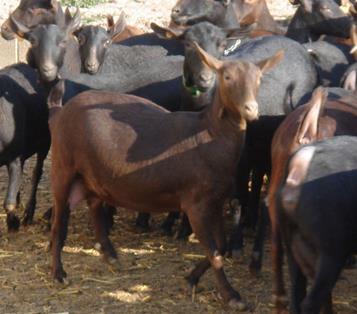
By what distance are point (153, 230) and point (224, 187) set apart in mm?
2129

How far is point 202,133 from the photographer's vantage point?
23.7 ft

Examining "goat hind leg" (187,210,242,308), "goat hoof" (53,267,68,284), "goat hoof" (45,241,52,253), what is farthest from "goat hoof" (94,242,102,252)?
"goat hind leg" (187,210,242,308)

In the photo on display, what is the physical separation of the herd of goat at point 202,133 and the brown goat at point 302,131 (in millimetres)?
13

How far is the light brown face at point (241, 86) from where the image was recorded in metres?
6.82

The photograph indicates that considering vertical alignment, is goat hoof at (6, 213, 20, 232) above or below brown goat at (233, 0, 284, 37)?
below

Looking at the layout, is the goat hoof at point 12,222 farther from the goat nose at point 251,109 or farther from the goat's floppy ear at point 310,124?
the goat's floppy ear at point 310,124

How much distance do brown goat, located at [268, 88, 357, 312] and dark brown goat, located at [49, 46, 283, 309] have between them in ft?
0.98

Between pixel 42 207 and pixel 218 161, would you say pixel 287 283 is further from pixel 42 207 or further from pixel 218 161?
pixel 42 207

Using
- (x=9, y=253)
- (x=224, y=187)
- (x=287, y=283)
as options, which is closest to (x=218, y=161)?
(x=224, y=187)

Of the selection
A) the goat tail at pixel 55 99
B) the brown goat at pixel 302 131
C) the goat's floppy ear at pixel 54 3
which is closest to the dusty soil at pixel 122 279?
the brown goat at pixel 302 131

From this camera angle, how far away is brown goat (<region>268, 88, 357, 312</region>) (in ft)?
21.2

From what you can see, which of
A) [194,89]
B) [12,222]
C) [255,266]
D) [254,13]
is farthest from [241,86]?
[254,13]

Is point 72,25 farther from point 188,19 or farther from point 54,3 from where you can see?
point 54,3

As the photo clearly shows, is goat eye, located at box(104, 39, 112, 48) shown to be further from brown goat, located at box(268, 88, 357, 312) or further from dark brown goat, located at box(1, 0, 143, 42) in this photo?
brown goat, located at box(268, 88, 357, 312)
